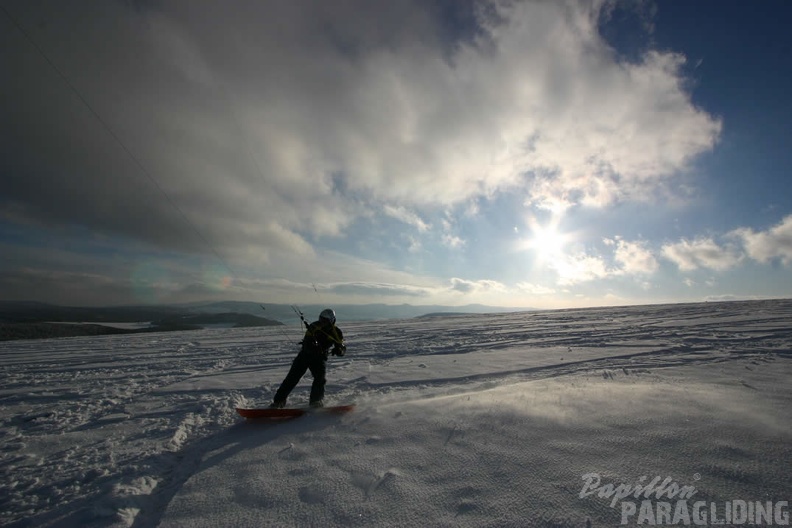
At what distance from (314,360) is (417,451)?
3.39 meters

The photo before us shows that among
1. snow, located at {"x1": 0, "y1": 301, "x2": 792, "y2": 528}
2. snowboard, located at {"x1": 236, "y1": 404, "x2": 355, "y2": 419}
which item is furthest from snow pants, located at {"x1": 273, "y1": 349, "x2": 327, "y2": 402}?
snow, located at {"x1": 0, "y1": 301, "x2": 792, "y2": 528}

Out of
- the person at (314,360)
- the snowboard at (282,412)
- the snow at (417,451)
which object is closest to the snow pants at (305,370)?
the person at (314,360)

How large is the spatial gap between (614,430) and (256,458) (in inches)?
200

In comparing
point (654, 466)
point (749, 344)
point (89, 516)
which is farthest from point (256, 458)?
point (749, 344)

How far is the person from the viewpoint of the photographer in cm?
661

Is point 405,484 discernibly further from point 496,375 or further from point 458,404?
point 496,375

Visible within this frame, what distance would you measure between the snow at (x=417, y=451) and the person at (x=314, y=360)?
0.70 metres

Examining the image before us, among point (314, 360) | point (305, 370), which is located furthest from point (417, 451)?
point (314, 360)

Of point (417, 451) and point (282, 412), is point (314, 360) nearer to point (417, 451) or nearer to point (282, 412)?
point (282, 412)

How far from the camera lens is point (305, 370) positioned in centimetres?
662

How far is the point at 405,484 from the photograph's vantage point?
3.48 meters

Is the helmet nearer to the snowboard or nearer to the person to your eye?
the person

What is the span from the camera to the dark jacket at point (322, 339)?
6.79m

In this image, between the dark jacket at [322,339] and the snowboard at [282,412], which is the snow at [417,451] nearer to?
the snowboard at [282,412]
